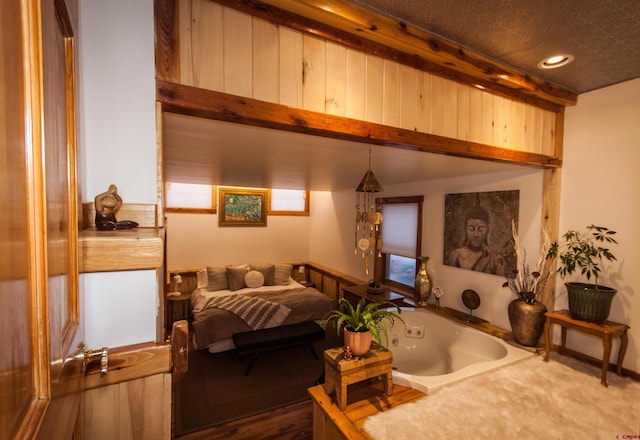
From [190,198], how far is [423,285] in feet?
13.4

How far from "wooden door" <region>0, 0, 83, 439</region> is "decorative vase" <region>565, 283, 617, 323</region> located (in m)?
2.64

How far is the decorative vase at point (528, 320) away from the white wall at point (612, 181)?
26cm

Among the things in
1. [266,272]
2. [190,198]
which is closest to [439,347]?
[266,272]

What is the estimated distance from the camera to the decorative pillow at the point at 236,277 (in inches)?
186

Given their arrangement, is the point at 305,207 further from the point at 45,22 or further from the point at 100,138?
the point at 45,22

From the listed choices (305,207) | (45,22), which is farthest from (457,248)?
(305,207)

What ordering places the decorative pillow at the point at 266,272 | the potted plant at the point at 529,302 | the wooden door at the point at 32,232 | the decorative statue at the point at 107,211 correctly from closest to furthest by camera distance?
the wooden door at the point at 32,232 → the decorative statue at the point at 107,211 → the potted plant at the point at 529,302 → the decorative pillow at the point at 266,272

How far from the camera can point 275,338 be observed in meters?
3.31

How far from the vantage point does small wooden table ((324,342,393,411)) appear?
1517 millimetres

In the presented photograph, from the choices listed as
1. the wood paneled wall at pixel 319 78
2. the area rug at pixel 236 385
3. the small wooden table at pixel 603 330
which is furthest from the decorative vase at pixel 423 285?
the wood paneled wall at pixel 319 78

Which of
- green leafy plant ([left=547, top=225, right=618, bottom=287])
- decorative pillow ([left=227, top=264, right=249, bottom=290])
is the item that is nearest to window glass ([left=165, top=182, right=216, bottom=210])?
decorative pillow ([left=227, top=264, right=249, bottom=290])

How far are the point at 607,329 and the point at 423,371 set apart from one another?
1.53 metres

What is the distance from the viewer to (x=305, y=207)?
6098 mm

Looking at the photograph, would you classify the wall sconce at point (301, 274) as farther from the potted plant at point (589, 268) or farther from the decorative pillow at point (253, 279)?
the potted plant at point (589, 268)
